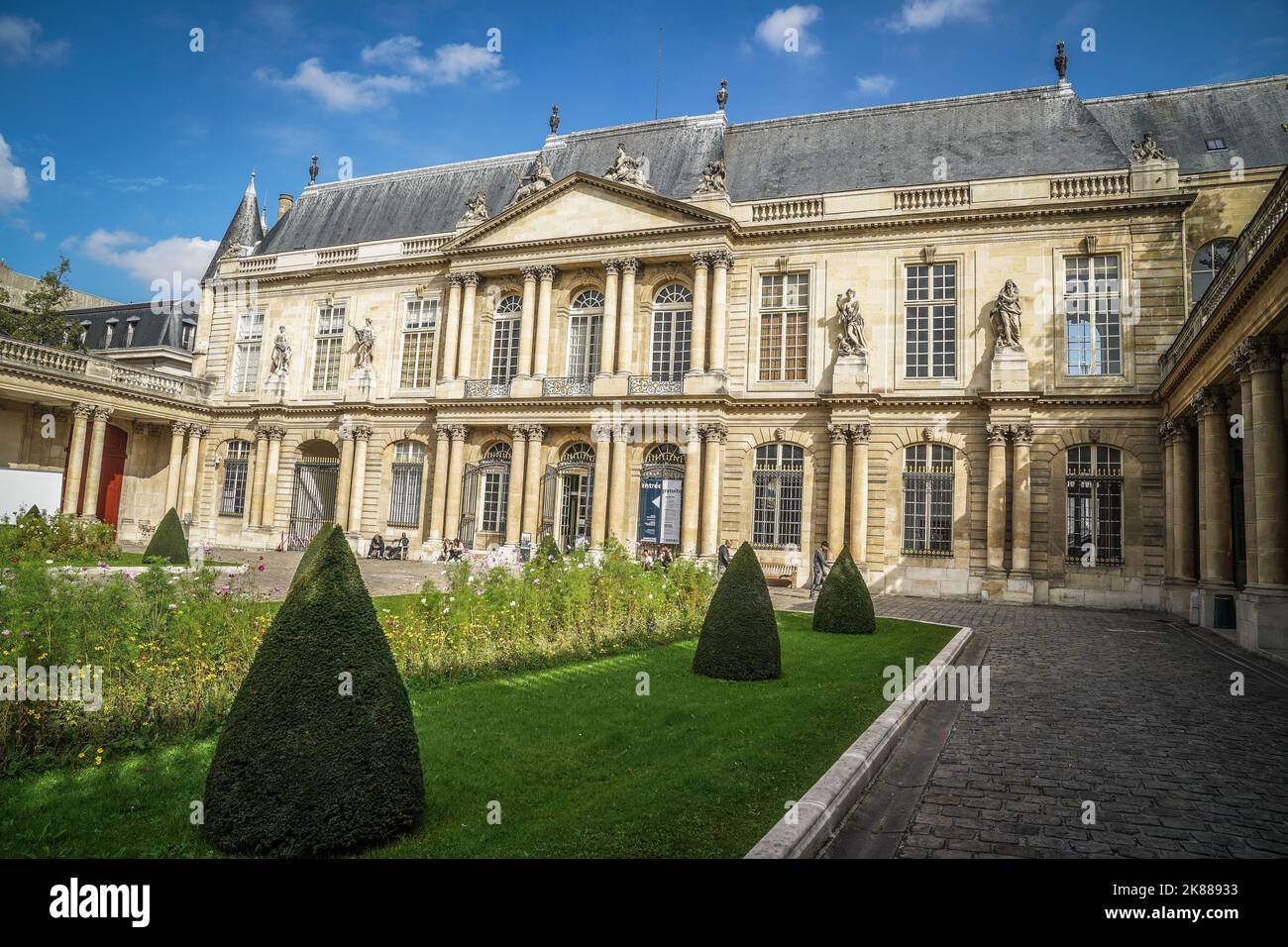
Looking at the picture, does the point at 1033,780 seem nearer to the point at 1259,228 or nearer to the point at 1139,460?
the point at 1259,228

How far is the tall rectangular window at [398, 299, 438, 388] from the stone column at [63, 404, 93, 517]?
37.2ft

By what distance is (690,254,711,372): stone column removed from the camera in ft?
81.1

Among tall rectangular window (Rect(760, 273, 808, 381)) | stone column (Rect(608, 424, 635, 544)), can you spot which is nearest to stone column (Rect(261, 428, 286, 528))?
stone column (Rect(608, 424, 635, 544))

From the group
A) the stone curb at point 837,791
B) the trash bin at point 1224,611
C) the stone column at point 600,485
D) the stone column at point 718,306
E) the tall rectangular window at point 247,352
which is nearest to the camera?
the stone curb at point 837,791

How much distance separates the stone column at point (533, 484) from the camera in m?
26.0

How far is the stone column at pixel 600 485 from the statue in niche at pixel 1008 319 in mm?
12287

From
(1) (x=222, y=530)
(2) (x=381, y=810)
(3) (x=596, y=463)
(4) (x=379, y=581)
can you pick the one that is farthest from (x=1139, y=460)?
(1) (x=222, y=530)

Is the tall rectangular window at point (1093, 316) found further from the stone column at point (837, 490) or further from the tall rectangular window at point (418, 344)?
the tall rectangular window at point (418, 344)

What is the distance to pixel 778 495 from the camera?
24.0 m

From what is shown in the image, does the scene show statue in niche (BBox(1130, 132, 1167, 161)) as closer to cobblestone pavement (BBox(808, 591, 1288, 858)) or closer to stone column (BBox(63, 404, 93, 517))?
cobblestone pavement (BBox(808, 591, 1288, 858))

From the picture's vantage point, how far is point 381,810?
14.1 ft

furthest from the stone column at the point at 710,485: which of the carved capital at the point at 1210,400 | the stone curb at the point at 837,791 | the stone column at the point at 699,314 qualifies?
the stone curb at the point at 837,791

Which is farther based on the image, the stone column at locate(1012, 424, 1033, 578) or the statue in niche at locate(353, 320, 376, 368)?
the statue in niche at locate(353, 320, 376, 368)

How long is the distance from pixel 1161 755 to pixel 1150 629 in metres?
11.2
